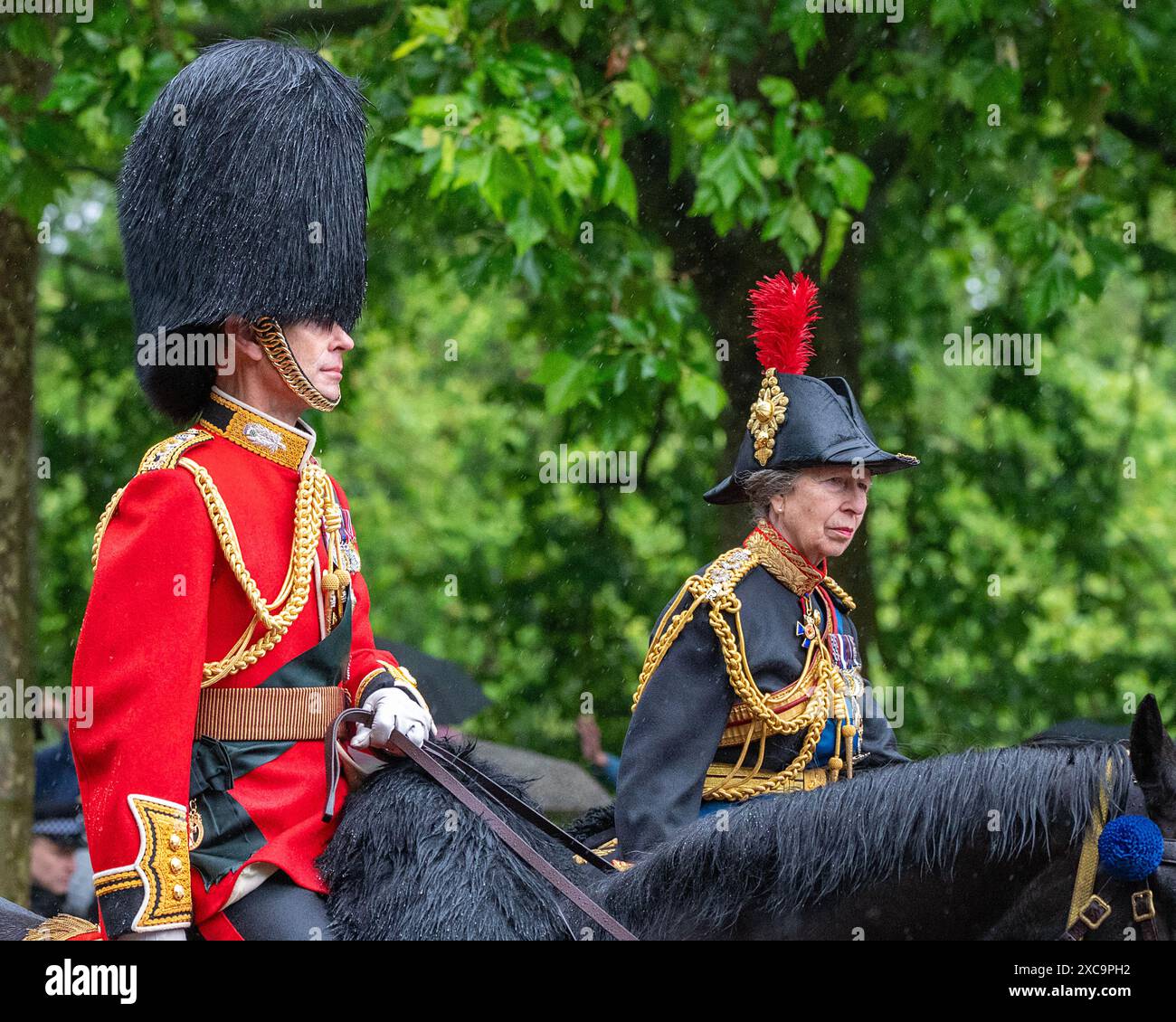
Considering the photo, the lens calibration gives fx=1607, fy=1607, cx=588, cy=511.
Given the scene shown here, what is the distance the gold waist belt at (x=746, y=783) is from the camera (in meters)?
3.85

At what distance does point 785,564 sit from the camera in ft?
13.3

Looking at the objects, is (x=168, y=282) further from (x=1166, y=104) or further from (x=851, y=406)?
(x=1166, y=104)

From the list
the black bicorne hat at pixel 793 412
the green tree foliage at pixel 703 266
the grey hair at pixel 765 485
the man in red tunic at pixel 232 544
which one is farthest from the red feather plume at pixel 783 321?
the green tree foliage at pixel 703 266

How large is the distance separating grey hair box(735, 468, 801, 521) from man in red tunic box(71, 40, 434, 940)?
3.79 ft

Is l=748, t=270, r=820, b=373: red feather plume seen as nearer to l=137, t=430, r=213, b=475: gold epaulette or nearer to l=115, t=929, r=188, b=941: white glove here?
l=137, t=430, r=213, b=475: gold epaulette

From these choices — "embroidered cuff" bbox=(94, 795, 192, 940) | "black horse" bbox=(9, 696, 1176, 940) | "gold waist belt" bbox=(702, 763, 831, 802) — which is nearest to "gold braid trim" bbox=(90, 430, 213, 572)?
"embroidered cuff" bbox=(94, 795, 192, 940)

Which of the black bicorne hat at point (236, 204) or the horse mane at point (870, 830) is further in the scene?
the black bicorne hat at point (236, 204)

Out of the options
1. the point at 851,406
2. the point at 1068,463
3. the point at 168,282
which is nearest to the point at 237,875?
the point at 168,282

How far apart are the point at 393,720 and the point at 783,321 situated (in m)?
1.66

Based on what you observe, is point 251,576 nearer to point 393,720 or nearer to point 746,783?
point 393,720

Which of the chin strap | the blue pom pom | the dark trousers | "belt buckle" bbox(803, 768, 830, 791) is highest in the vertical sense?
the chin strap

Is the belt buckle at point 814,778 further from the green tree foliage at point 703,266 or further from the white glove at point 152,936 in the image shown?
the green tree foliage at point 703,266

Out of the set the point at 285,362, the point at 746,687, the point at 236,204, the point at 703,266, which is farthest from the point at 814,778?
the point at 703,266

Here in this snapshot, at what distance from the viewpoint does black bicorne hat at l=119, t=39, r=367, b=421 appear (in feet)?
10.7
